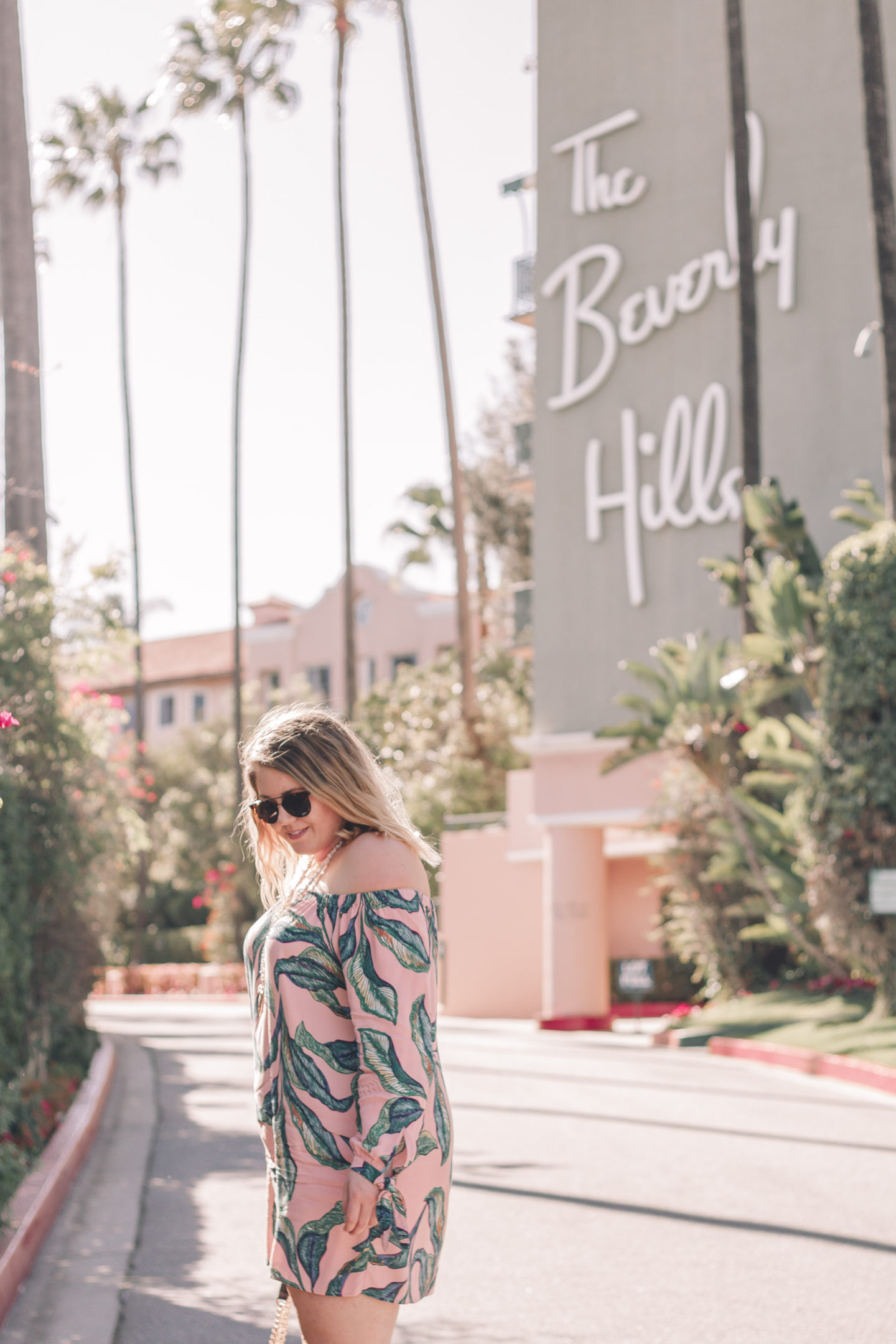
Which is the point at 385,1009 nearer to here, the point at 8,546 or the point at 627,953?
the point at 8,546

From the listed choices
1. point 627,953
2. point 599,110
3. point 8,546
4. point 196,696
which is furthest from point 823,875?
point 196,696

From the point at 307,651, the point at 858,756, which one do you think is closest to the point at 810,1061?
the point at 858,756

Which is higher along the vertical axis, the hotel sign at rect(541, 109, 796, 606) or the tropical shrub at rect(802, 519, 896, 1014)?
the hotel sign at rect(541, 109, 796, 606)

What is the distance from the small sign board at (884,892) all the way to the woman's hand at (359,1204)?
1462 cm

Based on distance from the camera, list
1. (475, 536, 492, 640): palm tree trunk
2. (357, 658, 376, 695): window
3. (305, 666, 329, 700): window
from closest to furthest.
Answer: (475, 536, 492, 640): palm tree trunk, (357, 658, 376, 695): window, (305, 666, 329, 700): window

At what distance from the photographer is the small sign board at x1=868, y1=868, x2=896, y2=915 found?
1700cm

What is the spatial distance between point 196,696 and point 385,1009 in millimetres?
62310

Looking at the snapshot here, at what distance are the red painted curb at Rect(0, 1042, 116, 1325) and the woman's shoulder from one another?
3.76m

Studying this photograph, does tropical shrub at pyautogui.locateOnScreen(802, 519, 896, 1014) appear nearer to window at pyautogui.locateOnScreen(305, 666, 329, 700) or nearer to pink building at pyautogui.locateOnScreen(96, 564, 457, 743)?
pink building at pyautogui.locateOnScreen(96, 564, 457, 743)

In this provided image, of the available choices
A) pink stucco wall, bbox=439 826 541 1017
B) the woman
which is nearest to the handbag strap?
the woman

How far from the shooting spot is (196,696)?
64.8 metres

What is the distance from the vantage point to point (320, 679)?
57219 millimetres

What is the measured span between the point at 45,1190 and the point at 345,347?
31.9 metres

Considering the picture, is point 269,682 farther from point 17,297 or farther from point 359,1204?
point 359,1204
